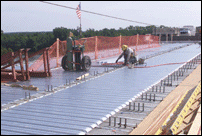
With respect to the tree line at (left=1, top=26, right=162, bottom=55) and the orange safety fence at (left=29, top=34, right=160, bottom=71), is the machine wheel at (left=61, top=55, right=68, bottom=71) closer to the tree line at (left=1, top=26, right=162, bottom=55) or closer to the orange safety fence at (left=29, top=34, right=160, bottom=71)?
the orange safety fence at (left=29, top=34, right=160, bottom=71)

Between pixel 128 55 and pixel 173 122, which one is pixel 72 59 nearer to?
pixel 128 55

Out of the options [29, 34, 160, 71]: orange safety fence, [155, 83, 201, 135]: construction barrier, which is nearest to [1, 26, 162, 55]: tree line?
[29, 34, 160, 71]: orange safety fence

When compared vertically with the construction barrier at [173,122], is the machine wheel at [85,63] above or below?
above

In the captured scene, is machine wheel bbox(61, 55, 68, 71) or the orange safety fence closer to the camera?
machine wheel bbox(61, 55, 68, 71)

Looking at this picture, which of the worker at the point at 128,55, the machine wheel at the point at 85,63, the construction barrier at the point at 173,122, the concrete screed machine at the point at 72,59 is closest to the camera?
the construction barrier at the point at 173,122

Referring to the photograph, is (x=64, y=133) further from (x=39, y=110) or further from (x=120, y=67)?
(x=120, y=67)

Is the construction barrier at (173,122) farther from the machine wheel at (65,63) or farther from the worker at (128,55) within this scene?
the worker at (128,55)

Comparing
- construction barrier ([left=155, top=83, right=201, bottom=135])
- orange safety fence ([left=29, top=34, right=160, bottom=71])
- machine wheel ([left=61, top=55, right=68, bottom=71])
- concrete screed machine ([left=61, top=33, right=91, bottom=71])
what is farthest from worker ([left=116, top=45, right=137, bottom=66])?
construction barrier ([left=155, top=83, right=201, bottom=135])

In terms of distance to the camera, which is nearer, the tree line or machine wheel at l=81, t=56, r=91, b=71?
machine wheel at l=81, t=56, r=91, b=71

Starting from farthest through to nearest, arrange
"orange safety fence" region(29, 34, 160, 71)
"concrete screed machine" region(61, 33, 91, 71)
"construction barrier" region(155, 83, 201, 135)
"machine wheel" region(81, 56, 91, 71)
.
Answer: "orange safety fence" region(29, 34, 160, 71) → "concrete screed machine" region(61, 33, 91, 71) → "machine wheel" region(81, 56, 91, 71) → "construction barrier" region(155, 83, 201, 135)

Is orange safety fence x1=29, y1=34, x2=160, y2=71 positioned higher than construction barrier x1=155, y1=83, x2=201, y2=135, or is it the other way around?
orange safety fence x1=29, y1=34, x2=160, y2=71

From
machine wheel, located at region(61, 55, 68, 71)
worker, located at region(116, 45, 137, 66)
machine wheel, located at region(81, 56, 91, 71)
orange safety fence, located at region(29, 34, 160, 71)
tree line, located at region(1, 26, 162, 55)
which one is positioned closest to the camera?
machine wheel, located at region(81, 56, 91, 71)

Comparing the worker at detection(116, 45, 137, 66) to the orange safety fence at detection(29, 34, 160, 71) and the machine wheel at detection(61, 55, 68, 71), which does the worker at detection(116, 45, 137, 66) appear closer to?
the orange safety fence at detection(29, 34, 160, 71)

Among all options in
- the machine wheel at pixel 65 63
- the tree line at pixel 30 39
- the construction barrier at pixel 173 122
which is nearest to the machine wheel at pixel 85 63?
the machine wheel at pixel 65 63
